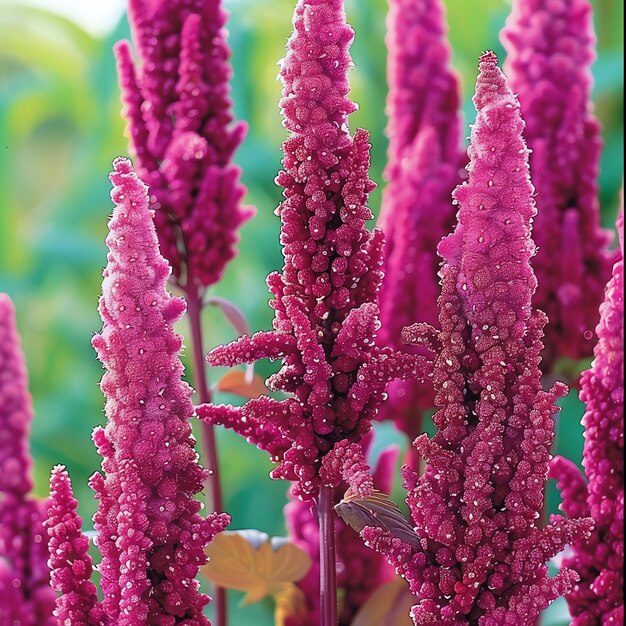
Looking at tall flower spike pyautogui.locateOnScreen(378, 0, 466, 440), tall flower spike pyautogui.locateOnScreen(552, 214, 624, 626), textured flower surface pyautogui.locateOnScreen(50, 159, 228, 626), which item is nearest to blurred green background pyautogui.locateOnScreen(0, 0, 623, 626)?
tall flower spike pyautogui.locateOnScreen(378, 0, 466, 440)

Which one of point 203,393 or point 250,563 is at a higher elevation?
point 203,393

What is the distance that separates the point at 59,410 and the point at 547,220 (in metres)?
0.57

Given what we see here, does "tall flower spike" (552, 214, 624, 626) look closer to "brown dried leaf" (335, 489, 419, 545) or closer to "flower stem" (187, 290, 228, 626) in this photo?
"brown dried leaf" (335, 489, 419, 545)

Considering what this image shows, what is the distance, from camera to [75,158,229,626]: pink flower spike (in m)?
0.45

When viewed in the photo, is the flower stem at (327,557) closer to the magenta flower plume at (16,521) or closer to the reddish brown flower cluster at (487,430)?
the reddish brown flower cluster at (487,430)

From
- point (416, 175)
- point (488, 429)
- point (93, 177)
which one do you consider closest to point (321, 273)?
point (488, 429)

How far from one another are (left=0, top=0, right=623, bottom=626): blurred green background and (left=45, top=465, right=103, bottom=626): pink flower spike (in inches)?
19.0

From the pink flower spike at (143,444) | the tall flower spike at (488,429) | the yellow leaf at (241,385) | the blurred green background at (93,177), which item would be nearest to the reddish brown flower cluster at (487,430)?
the tall flower spike at (488,429)

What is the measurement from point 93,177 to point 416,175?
42cm

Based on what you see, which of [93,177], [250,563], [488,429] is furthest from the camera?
[93,177]

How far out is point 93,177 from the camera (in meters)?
0.94

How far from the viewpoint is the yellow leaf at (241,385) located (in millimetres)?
651

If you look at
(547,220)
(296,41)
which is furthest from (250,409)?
(547,220)

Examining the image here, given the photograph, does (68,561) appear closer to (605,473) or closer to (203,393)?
(203,393)
